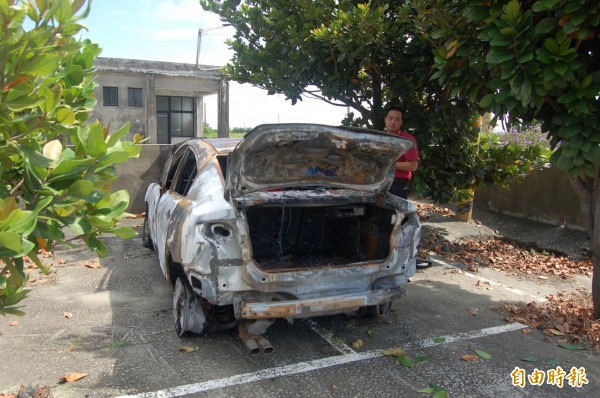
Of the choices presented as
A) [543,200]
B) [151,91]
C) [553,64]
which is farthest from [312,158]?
[151,91]

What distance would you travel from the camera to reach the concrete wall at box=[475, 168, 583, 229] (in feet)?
29.2

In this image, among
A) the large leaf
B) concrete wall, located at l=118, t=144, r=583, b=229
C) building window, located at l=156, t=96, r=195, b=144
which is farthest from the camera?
building window, located at l=156, t=96, r=195, b=144

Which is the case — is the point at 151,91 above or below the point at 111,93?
above

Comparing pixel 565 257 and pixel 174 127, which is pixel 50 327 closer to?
pixel 565 257

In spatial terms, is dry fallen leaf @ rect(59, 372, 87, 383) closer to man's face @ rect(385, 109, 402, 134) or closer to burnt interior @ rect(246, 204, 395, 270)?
burnt interior @ rect(246, 204, 395, 270)

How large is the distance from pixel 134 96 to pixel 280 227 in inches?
660

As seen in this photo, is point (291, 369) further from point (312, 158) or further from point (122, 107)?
point (122, 107)

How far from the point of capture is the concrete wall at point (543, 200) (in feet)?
29.2

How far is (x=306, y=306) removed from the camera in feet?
11.7

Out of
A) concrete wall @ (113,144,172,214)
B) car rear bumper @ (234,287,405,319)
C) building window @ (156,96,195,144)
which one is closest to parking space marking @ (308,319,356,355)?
car rear bumper @ (234,287,405,319)

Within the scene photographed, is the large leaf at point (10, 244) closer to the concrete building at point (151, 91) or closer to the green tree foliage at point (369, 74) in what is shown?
the green tree foliage at point (369, 74)

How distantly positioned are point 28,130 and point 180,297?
250 cm

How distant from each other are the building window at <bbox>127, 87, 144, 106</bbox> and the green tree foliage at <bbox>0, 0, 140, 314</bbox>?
1849 cm

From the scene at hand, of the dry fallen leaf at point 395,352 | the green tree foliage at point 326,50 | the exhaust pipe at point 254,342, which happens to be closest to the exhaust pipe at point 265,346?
the exhaust pipe at point 254,342
